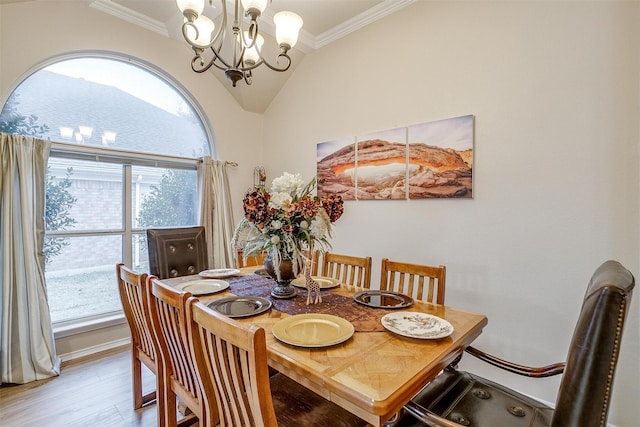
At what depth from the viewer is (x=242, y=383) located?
89 cm

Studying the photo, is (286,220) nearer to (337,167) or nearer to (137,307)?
(137,307)

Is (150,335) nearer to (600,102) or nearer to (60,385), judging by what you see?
(60,385)

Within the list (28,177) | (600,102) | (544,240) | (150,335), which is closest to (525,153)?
(600,102)

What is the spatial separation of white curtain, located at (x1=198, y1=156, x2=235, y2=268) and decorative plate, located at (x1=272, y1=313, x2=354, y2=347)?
2.24 metres

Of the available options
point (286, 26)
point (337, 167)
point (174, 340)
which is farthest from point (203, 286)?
point (337, 167)

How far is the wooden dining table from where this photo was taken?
851mm

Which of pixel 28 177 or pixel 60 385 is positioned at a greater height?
pixel 28 177

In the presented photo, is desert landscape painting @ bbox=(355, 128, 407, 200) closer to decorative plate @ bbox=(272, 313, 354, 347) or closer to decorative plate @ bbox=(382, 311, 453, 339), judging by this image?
decorative plate @ bbox=(382, 311, 453, 339)

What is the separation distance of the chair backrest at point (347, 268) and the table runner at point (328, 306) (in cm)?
36

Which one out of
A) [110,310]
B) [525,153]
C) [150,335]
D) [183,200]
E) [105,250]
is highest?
[525,153]

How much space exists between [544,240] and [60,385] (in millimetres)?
3481

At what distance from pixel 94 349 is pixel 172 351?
1.96 meters

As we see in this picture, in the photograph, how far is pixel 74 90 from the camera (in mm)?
2609

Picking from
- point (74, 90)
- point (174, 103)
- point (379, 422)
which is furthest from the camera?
point (174, 103)
